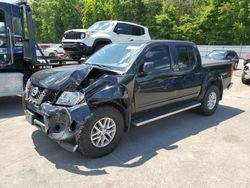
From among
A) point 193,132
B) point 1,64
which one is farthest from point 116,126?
point 1,64

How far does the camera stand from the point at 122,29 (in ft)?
38.1

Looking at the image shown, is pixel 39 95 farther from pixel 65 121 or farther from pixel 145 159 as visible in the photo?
pixel 145 159

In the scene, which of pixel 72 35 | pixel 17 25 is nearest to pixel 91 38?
pixel 72 35

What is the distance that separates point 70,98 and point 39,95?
2.46 feet

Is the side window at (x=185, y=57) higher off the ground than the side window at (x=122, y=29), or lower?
lower

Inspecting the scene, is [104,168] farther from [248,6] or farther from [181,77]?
[248,6]

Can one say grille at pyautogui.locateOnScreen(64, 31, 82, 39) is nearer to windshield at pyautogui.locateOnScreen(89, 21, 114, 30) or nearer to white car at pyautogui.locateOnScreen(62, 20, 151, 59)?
white car at pyautogui.locateOnScreen(62, 20, 151, 59)

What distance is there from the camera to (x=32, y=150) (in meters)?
4.50

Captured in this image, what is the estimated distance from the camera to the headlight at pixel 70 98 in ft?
13.0

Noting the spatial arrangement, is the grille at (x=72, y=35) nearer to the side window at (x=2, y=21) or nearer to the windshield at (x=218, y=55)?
the side window at (x=2, y=21)

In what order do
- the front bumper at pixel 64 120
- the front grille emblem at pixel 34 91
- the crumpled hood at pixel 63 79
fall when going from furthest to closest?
the front grille emblem at pixel 34 91
the crumpled hood at pixel 63 79
the front bumper at pixel 64 120

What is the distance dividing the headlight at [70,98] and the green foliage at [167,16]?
3579 centimetres

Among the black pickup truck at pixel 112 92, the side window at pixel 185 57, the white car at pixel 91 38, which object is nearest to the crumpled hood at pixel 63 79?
the black pickup truck at pixel 112 92

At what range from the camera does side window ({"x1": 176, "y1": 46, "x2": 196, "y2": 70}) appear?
18.8 feet
